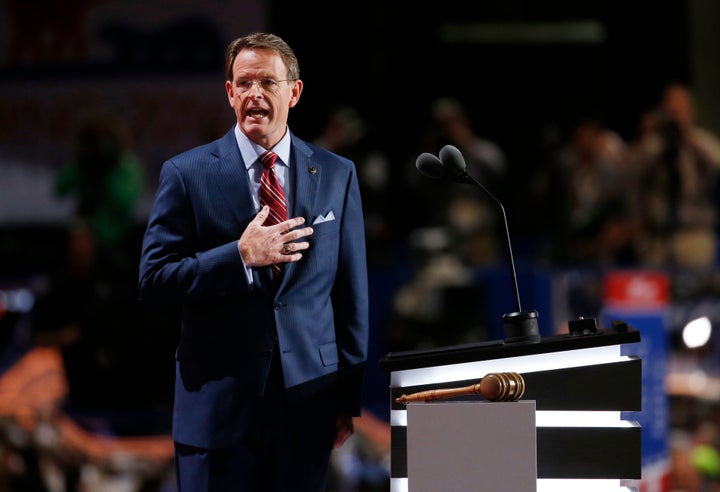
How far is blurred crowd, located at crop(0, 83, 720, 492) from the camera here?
5562 mm

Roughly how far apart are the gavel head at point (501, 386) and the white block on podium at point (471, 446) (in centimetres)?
2

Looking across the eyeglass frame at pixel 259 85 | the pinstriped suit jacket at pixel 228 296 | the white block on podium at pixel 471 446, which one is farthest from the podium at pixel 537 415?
the eyeglass frame at pixel 259 85

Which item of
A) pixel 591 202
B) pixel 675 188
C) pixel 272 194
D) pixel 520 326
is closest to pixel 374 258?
pixel 591 202

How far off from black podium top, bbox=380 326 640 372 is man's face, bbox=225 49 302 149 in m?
0.57

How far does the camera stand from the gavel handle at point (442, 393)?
7.48 ft

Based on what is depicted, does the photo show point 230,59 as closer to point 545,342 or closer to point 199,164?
point 199,164

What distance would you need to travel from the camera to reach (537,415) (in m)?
2.34

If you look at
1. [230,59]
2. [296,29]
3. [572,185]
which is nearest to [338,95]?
[296,29]

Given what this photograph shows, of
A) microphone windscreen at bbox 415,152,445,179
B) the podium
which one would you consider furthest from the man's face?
the podium

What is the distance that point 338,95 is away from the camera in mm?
7633

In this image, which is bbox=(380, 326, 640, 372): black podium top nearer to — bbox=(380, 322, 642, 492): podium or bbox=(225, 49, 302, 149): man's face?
bbox=(380, 322, 642, 492): podium

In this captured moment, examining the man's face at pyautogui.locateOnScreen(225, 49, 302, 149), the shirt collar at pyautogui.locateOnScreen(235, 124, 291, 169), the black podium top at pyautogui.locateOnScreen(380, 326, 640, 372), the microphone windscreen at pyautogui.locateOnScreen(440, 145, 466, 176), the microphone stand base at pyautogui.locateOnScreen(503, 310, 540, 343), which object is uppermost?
the man's face at pyautogui.locateOnScreen(225, 49, 302, 149)

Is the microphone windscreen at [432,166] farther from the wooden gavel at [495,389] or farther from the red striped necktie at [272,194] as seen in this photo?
the wooden gavel at [495,389]

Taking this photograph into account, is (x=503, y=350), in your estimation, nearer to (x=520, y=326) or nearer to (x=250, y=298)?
(x=520, y=326)
